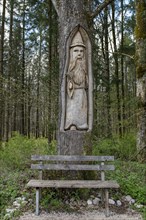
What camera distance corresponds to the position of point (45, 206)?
12.3ft

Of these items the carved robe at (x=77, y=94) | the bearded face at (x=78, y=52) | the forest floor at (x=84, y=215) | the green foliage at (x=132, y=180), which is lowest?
the forest floor at (x=84, y=215)

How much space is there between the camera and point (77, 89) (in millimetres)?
4469

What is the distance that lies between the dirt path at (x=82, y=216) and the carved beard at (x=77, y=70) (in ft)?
7.68

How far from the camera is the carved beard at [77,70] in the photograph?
4.48 m

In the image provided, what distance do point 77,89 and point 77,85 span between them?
0.08 metres

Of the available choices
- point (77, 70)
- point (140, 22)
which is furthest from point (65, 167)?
point (140, 22)

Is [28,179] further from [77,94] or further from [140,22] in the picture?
[140,22]

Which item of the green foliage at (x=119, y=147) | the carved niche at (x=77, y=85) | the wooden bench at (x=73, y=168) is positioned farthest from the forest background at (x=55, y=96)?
the wooden bench at (x=73, y=168)

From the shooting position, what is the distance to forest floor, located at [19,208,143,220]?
135 inches

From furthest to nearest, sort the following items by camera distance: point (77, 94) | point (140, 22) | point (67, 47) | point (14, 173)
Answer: point (140, 22), point (14, 173), point (67, 47), point (77, 94)

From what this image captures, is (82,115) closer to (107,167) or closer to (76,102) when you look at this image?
(76,102)

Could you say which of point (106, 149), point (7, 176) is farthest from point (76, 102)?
point (106, 149)

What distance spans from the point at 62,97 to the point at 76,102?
0.98 feet

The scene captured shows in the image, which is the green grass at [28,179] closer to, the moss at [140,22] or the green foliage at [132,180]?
the green foliage at [132,180]
